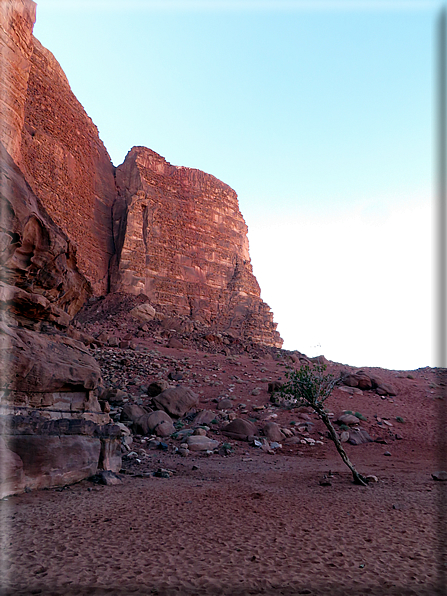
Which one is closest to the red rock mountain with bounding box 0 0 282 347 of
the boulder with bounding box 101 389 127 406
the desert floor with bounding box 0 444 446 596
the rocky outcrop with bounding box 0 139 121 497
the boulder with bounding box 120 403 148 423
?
the boulder with bounding box 101 389 127 406

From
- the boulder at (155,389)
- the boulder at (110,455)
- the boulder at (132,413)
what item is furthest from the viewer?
the boulder at (155,389)

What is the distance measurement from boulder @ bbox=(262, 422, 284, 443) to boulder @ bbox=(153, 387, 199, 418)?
3081mm

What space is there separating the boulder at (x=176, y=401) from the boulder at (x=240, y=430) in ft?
6.44

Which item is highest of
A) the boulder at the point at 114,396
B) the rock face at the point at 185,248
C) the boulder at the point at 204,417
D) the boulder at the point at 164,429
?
the rock face at the point at 185,248

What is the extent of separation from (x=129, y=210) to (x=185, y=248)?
25.6ft

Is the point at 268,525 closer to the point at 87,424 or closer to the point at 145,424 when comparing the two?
the point at 87,424

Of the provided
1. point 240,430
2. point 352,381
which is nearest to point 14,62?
point 240,430

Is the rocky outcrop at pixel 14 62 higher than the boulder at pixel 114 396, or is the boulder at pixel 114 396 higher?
the rocky outcrop at pixel 14 62

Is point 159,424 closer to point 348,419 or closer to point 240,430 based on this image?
point 240,430

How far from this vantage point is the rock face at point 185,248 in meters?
37.9

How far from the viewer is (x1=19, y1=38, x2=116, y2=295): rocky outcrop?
31500mm

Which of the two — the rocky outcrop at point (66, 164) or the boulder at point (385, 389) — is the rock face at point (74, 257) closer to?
the rocky outcrop at point (66, 164)

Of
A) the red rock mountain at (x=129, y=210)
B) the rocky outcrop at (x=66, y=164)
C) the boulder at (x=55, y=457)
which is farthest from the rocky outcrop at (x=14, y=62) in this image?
the boulder at (x=55, y=457)

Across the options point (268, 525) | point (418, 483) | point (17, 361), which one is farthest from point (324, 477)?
point (17, 361)
